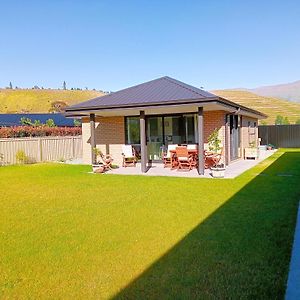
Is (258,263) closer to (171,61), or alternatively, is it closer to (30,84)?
(171,61)

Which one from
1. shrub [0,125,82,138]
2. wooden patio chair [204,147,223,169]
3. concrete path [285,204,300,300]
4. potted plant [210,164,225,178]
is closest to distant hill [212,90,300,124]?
shrub [0,125,82,138]

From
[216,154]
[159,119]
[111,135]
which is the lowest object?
[216,154]

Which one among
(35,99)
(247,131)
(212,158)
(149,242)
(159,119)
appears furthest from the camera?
(35,99)

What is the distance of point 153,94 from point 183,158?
2967 mm

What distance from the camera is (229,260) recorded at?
4320 mm

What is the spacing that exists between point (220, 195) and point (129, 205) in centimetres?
237

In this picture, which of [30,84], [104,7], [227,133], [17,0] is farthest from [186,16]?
[30,84]

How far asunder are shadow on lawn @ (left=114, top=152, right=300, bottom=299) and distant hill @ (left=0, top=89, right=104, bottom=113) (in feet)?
210

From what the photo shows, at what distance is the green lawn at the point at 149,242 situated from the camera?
370cm

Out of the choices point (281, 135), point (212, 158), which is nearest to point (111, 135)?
point (212, 158)

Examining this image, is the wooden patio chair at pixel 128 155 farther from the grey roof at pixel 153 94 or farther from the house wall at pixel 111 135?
the grey roof at pixel 153 94

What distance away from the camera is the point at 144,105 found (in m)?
13.1

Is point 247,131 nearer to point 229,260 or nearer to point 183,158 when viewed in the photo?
point 183,158

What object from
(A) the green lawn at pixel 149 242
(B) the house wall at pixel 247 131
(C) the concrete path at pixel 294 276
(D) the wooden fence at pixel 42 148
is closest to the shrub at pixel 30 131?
(D) the wooden fence at pixel 42 148
